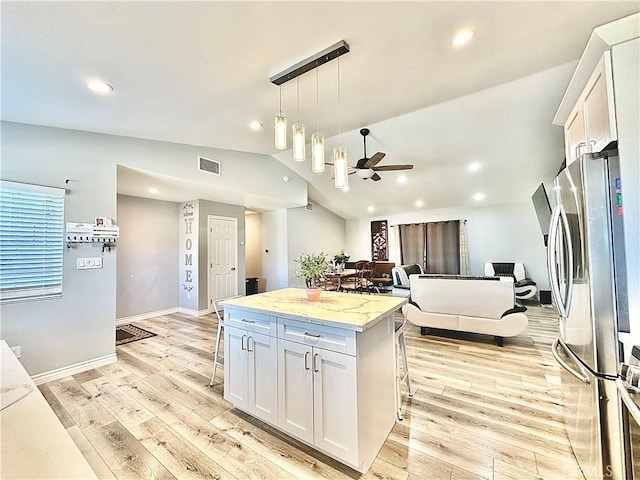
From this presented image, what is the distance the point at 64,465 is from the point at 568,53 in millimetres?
4017

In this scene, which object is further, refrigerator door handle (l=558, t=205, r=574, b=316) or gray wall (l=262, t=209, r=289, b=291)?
gray wall (l=262, t=209, r=289, b=291)

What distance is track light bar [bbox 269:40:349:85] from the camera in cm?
207

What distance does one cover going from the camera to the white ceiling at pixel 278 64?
67.1 inches

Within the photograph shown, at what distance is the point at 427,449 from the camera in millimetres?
1877

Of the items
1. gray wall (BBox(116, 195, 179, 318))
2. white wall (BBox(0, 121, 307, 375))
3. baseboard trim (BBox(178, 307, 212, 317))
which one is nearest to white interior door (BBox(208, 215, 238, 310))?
baseboard trim (BBox(178, 307, 212, 317))

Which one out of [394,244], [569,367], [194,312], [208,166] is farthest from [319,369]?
[394,244]

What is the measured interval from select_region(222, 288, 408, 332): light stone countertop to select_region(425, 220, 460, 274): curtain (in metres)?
6.52

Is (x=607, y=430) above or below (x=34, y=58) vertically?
below

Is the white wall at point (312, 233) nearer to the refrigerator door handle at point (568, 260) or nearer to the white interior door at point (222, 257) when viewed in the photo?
the white interior door at point (222, 257)

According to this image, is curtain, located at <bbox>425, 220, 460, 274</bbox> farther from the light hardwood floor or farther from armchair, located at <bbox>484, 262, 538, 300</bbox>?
the light hardwood floor

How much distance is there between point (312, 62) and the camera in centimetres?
219

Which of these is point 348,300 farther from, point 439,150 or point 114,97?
point 439,150

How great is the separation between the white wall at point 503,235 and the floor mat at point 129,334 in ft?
24.6

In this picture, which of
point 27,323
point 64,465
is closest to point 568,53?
point 64,465
